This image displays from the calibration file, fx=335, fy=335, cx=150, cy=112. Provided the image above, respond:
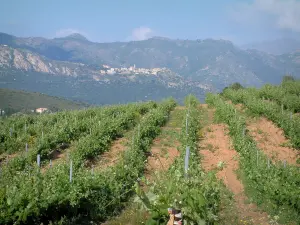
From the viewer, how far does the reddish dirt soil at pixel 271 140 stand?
16.7 meters

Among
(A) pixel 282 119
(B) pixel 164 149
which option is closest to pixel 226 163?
(B) pixel 164 149

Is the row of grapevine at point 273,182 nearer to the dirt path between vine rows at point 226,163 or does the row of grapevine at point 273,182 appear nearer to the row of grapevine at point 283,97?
the dirt path between vine rows at point 226,163

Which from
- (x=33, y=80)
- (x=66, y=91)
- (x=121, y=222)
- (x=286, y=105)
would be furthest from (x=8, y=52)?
(x=121, y=222)

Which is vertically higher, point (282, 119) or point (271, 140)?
point (282, 119)

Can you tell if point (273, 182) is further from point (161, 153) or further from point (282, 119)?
point (282, 119)

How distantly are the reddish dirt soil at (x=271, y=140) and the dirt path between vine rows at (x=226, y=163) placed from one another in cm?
Answer: 175

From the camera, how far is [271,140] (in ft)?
64.4

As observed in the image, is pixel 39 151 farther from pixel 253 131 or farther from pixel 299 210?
pixel 253 131

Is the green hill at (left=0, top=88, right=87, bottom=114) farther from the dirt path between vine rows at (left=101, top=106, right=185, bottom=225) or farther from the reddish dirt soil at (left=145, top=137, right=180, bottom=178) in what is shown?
the reddish dirt soil at (left=145, top=137, right=180, bottom=178)

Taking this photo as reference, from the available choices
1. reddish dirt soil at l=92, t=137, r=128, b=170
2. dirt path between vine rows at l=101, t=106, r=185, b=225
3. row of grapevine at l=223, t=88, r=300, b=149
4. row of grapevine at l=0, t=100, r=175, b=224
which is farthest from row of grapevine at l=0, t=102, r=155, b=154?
row of grapevine at l=223, t=88, r=300, b=149

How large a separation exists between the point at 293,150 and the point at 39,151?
12900 millimetres

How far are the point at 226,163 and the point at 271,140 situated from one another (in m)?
6.03

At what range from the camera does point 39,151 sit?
15.7 m

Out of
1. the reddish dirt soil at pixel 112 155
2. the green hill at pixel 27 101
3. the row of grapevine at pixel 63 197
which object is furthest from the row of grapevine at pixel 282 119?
the green hill at pixel 27 101
